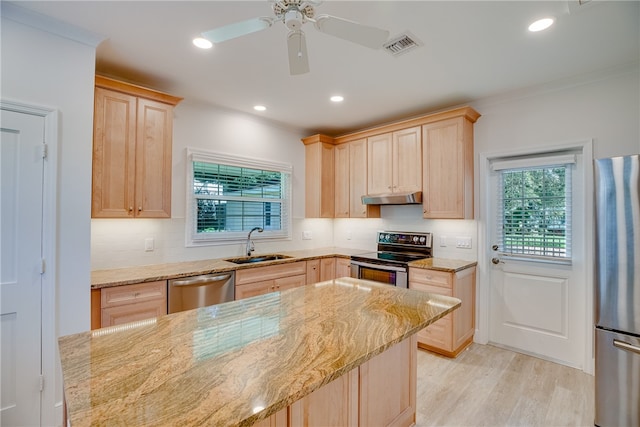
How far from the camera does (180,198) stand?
3.29m

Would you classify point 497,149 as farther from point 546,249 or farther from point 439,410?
point 439,410

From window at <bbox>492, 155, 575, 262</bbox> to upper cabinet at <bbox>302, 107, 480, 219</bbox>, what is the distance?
0.39m

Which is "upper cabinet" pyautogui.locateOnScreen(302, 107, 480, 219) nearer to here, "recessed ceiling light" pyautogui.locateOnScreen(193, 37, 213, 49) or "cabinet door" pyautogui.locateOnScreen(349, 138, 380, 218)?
"cabinet door" pyautogui.locateOnScreen(349, 138, 380, 218)

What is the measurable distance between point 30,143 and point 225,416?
2.20 m

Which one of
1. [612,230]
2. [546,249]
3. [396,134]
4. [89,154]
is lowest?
[546,249]

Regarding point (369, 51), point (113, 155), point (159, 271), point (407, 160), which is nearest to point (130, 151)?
point (113, 155)

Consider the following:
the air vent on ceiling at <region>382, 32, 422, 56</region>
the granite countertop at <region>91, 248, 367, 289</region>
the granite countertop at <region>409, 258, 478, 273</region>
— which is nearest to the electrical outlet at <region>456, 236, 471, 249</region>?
the granite countertop at <region>409, 258, 478, 273</region>

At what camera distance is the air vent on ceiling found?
2160 millimetres

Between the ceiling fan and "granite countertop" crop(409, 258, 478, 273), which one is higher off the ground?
the ceiling fan

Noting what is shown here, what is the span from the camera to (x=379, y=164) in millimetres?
3938

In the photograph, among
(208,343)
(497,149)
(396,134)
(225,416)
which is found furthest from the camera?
(396,134)

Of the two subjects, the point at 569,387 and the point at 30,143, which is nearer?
the point at 30,143

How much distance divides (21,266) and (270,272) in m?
1.96

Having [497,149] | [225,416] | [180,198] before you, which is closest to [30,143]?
[180,198]
